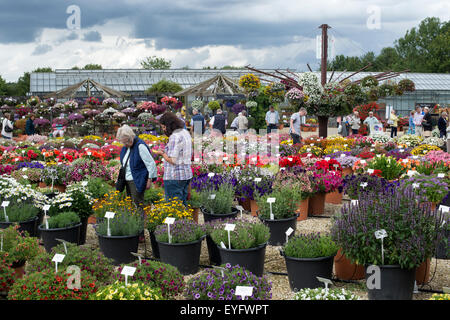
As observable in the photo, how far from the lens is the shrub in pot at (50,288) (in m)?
2.91

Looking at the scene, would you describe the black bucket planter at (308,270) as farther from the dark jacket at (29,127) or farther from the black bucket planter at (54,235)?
the dark jacket at (29,127)

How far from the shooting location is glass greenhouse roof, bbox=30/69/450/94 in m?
36.4

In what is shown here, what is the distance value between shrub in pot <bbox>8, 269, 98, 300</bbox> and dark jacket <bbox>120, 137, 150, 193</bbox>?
209 centimetres

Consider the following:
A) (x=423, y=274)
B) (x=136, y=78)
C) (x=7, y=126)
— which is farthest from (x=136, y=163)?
(x=136, y=78)

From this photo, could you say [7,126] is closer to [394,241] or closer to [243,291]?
[243,291]

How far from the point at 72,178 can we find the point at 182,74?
34620 millimetres

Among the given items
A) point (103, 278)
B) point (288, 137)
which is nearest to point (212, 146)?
point (288, 137)

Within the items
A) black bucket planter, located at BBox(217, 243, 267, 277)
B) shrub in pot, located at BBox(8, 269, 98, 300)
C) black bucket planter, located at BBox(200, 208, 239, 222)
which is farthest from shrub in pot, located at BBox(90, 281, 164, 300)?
black bucket planter, located at BBox(200, 208, 239, 222)

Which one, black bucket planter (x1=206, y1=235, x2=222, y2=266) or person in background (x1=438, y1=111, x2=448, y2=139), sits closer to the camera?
black bucket planter (x1=206, y1=235, x2=222, y2=266)

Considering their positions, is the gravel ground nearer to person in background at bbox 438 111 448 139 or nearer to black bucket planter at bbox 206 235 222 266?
black bucket planter at bbox 206 235 222 266

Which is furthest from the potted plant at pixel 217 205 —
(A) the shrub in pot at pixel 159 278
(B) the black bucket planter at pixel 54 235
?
(A) the shrub in pot at pixel 159 278

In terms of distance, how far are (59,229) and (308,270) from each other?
2.67 meters
